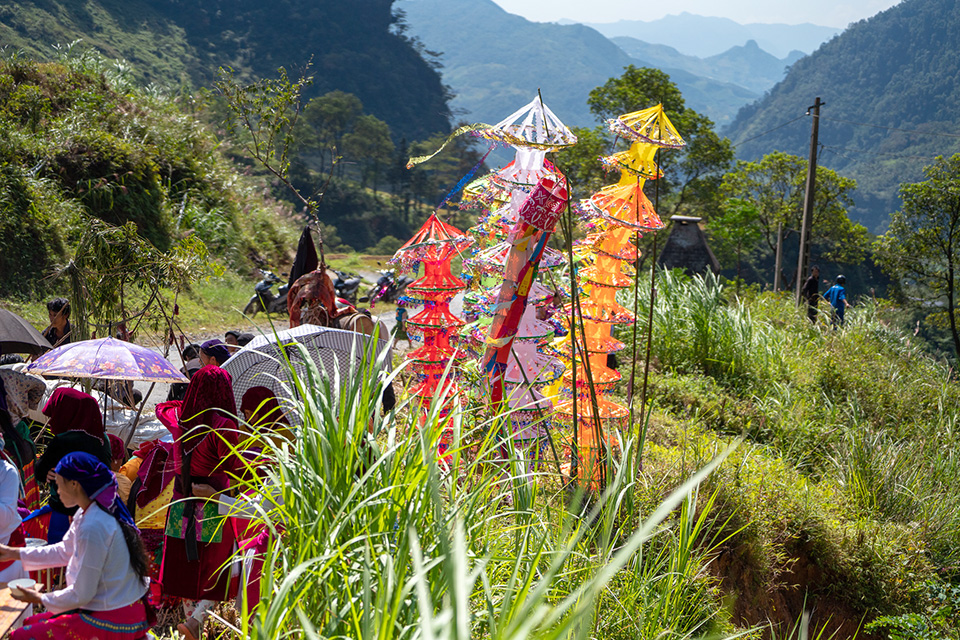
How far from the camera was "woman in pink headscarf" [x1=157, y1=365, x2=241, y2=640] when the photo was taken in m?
2.90

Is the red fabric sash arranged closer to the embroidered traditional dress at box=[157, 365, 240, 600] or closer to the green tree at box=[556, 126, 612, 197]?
the embroidered traditional dress at box=[157, 365, 240, 600]

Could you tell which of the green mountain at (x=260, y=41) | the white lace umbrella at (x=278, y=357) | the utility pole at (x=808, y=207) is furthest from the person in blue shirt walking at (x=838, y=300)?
the green mountain at (x=260, y=41)

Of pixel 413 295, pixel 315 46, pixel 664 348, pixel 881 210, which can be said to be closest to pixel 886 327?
pixel 664 348

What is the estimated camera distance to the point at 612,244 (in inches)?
194

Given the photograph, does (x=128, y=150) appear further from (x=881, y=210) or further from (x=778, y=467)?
(x=881, y=210)

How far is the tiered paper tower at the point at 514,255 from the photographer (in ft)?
13.3

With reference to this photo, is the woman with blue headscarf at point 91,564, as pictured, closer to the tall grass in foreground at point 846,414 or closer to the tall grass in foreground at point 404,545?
the tall grass in foreground at point 404,545

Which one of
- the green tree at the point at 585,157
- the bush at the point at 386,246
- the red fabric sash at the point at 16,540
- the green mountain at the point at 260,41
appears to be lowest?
the bush at the point at 386,246

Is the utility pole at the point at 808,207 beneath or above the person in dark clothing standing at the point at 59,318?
above

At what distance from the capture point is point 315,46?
207 feet

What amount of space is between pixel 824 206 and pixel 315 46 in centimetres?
4977

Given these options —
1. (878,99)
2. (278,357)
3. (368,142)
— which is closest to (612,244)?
(278,357)

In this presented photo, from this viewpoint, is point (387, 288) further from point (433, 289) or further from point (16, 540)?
point (16, 540)

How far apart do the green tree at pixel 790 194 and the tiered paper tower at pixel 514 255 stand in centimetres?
2377
